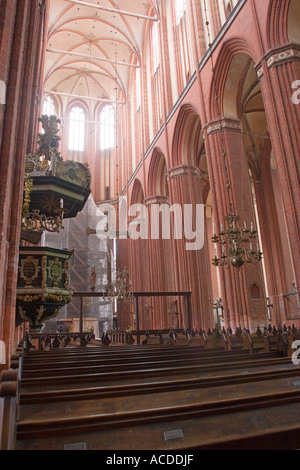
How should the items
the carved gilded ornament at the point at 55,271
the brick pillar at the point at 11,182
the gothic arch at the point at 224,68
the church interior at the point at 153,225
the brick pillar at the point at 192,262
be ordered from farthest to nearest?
the brick pillar at the point at 192,262 → the gothic arch at the point at 224,68 → the carved gilded ornament at the point at 55,271 → the brick pillar at the point at 11,182 → the church interior at the point at 153,225

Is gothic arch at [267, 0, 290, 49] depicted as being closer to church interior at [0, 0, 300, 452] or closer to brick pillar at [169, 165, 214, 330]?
church interior at [0, 0, 300, 452]

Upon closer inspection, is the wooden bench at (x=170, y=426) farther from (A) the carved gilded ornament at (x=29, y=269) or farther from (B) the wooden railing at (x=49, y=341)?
(B) the wooden railing at (x=49, y=341)

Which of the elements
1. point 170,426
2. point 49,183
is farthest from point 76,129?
point 170,426

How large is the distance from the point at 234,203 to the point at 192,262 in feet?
13.1

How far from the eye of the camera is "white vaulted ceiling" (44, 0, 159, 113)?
1984 cm

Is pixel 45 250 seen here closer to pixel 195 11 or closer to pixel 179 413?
pixel 179 413

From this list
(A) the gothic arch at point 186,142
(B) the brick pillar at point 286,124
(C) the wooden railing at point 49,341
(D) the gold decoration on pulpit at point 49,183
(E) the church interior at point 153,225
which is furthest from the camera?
(A) the gothic arch at point 186,142

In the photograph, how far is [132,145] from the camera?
74.1 ft

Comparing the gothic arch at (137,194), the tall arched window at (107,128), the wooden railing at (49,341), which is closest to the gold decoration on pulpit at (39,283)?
the wooden railing at (49,341)

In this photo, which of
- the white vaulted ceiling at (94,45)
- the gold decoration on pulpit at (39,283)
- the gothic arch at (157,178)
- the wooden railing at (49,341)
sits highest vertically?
the white vaulted ceiling at (94,45)

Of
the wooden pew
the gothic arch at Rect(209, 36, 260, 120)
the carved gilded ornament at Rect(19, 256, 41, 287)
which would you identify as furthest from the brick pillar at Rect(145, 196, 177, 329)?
the wooden pew

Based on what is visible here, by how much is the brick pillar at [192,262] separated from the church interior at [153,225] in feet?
0.20

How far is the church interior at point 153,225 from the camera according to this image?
8.07 feet

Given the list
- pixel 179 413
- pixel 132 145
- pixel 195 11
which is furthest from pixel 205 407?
pixel 132 145
